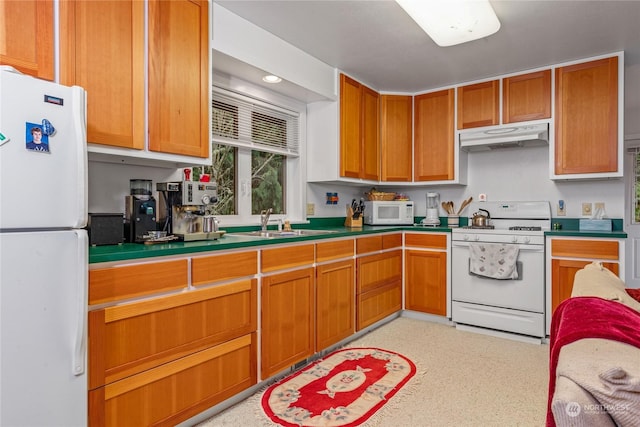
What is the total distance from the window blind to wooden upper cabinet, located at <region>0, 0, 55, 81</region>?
52.1 inches

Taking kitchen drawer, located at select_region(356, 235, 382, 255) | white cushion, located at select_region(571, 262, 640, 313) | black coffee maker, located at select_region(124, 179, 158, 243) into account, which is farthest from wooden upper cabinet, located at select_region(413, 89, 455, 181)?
black coffee maker, located at select_region(124, 179, 158, 243)

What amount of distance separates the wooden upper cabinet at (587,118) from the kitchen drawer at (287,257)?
2.38 metres

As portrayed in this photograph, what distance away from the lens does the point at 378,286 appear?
11.6 feet

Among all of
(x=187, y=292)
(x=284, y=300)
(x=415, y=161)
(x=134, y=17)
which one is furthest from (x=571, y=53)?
(x=187, y=292)

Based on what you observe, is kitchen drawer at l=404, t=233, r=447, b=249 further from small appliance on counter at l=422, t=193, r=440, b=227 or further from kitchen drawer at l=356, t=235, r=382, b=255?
kitchen drawer at l=356, t=235, r=382, b=255

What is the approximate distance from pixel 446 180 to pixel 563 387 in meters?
3.53

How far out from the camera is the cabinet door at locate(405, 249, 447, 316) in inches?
146

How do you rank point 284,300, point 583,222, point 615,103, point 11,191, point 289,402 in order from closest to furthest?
point 11,191 → point 289,402 → point 284,300 → point 615,103 → point 583,222

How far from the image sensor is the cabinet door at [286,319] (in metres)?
2.34

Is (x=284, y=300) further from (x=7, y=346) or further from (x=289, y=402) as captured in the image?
(x=7, y=346)

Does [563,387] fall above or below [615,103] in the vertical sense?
below

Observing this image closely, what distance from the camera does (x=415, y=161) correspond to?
4207 millimetres

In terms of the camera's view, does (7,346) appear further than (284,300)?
No

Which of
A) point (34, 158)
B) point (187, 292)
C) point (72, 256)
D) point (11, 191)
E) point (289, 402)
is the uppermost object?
point (34, 158)
